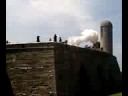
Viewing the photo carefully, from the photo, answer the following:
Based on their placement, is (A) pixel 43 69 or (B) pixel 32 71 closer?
(A) pixel 43 69

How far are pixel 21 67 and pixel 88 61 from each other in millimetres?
6154

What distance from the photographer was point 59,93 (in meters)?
15.4

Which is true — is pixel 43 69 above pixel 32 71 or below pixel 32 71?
above

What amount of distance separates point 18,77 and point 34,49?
67.3 inches

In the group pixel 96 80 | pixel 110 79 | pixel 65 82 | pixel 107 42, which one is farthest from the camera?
pixel 107 42

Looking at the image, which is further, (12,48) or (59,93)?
(12,48)

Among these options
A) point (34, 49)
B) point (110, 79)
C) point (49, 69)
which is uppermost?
point (34, 49)

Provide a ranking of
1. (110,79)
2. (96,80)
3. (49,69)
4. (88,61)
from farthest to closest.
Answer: (110,79), (96,80), (88,61), (49,69)

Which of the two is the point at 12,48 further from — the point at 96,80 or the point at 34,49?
the point at 96,80

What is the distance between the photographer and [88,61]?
20656 mm

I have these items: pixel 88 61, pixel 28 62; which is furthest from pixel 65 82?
pixel 88 61
